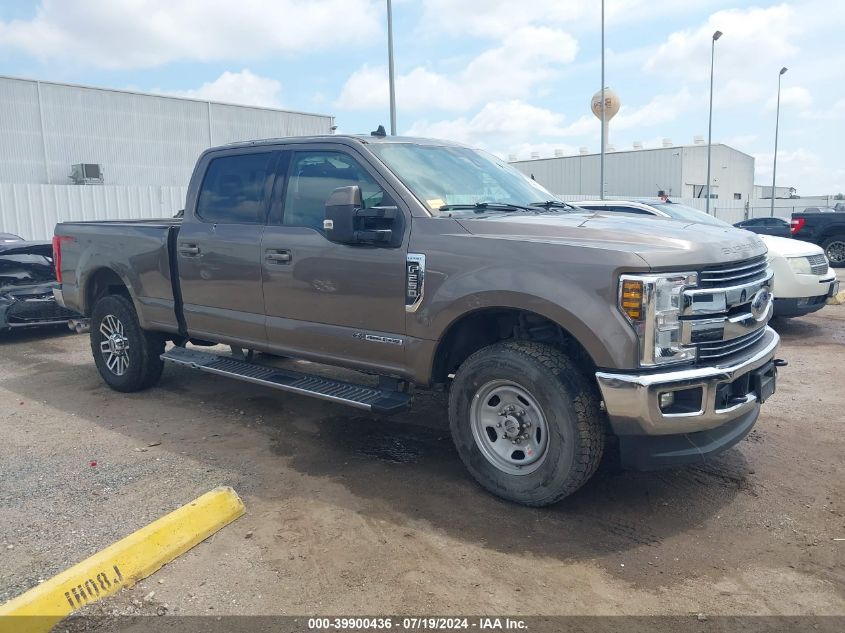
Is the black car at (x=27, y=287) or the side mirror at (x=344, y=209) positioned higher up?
the side mirror at (x=344, y=209)

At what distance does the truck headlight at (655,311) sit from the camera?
342 centimetres

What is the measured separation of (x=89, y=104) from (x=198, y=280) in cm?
2476

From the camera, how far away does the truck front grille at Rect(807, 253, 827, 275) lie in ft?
28.1

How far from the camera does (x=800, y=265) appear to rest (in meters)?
8.49

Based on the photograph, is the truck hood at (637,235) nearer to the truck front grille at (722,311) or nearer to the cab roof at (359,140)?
the truck front grille at (722,311)

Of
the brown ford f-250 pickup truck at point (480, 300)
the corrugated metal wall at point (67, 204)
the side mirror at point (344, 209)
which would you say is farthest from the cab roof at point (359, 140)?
the corrugated metal wall at point (67, 204)

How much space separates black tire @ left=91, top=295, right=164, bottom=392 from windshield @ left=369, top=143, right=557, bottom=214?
3082mm

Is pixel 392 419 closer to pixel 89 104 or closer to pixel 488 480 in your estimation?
pixel 488 480

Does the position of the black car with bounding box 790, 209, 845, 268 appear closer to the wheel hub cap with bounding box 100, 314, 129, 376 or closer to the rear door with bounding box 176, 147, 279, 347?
the rear door with bounding box 176, 147, 279, 347

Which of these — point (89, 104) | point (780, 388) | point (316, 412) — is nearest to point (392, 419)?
point (316, 412)

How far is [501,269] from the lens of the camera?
3846mm

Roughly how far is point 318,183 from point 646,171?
158 ft

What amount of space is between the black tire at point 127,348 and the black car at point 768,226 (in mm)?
19801

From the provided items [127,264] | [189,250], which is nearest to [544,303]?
[189,250]
